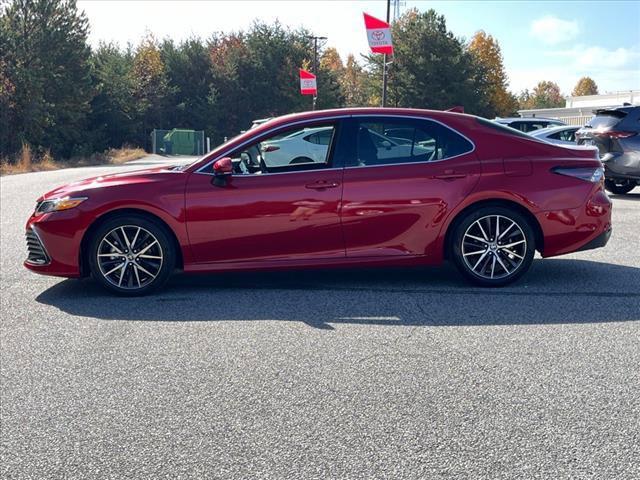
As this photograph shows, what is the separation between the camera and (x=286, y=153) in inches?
270

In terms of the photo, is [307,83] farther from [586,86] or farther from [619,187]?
[586,86]

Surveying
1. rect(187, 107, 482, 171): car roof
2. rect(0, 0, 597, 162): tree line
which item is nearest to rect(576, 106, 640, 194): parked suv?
rect(187, 107, 482, 171): car roof

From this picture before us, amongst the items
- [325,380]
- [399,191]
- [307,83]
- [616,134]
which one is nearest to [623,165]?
[616,134]

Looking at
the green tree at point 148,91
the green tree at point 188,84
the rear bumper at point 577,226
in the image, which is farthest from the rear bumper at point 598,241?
the green tree at point 188,84

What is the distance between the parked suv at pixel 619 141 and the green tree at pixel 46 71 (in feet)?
126

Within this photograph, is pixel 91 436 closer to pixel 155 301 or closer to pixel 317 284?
pixel 155 301

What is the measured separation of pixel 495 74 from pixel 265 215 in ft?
246

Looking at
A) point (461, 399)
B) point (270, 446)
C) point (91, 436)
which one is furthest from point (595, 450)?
point (91, 436)

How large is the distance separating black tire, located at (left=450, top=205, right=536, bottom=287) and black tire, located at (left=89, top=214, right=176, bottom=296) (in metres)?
2.55

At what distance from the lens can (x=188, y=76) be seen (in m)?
70.9

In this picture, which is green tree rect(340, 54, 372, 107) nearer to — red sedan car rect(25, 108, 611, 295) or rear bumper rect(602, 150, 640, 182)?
rear bumper rect(602, 150, 640, 182)

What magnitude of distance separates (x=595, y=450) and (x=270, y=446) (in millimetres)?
1491

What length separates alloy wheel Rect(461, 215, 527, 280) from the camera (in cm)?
686

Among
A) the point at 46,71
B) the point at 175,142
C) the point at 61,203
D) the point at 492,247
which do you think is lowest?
the point at 175,142
